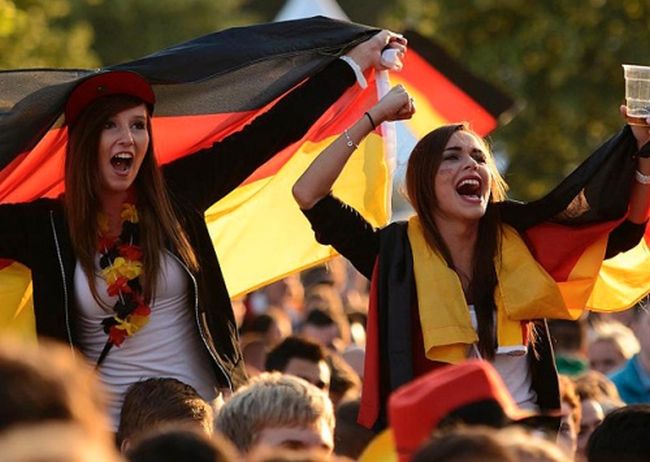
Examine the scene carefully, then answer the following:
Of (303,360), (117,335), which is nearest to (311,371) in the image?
(303,360)

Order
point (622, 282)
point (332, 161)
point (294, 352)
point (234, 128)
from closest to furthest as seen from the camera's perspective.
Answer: point (332, 161), point (234, 128), point (622, 282), point (294, 352)

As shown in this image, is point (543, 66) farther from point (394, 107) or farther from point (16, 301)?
point (16, 301)

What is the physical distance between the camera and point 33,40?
851 inches

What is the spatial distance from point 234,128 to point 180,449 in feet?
11.3

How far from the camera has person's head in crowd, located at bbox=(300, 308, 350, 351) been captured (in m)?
11.3

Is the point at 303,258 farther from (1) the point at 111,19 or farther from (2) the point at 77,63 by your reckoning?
(1) the point at 111,19

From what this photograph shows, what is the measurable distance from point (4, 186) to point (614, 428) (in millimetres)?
2405

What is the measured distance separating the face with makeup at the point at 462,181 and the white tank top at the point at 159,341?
0.90 metres

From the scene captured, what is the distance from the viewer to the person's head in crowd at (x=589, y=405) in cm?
804

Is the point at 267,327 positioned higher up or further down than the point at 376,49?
further down

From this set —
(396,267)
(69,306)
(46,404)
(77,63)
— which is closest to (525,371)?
(396,267)

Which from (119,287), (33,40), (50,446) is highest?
(33,40)

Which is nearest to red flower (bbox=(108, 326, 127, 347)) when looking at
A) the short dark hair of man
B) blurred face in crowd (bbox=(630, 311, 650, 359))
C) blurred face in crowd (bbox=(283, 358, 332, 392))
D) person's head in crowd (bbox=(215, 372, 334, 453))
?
person's head in crowd (bbox=(215, 372, 334, 453))

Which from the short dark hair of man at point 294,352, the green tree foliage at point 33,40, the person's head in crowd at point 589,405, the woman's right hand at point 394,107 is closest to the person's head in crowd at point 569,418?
the person's head in crowd at point 589,405
